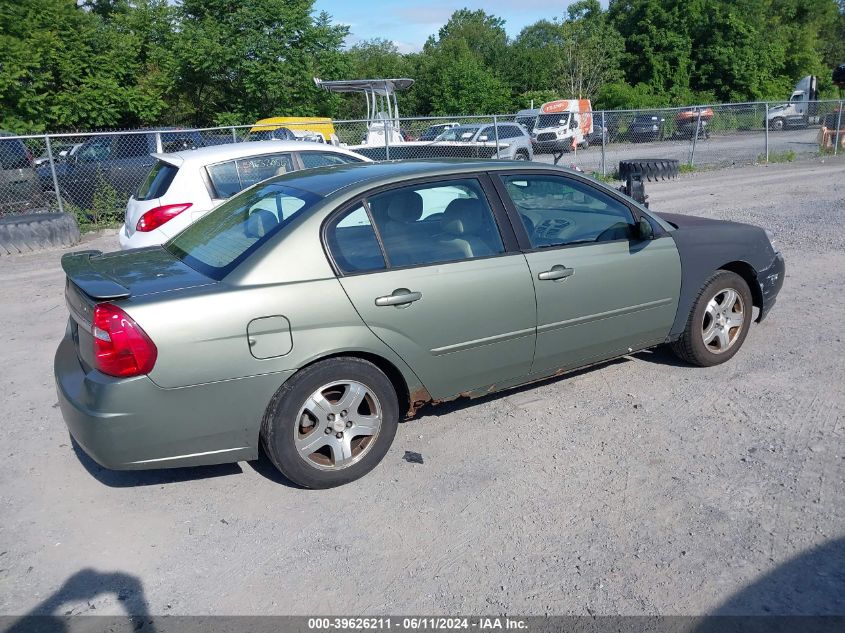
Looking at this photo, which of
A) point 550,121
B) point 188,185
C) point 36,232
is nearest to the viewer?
point 188,185

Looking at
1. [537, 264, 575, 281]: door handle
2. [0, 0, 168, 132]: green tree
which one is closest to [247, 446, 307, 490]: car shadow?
[537, 264, 575, 281]: door handle

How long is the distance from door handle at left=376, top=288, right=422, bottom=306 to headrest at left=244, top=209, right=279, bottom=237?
0.71m

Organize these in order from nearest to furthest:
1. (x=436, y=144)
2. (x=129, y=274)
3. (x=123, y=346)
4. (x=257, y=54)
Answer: (x=123, y=346) → (x=129, y=274) → (x=436, y=144) → (x=257, y=54)

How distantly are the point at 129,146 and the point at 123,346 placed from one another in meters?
13.0

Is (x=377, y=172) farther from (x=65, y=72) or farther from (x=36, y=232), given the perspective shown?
(x=65, y=72)

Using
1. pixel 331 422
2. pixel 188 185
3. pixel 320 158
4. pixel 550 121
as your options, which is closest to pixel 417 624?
pixel 331 422

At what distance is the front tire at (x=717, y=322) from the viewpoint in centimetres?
510

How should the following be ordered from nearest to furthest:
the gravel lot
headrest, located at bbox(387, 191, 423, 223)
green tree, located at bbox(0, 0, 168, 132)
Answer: the gravel lot
headrest, located at bbox(387, 191, 423, 223)
green tree, located at bbox(0, 0, 168, 132)

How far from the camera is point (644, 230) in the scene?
15.5 feet

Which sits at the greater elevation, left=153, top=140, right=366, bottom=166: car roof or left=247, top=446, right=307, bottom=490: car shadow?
left=153, top=140, right=366, bottom=166: car roof

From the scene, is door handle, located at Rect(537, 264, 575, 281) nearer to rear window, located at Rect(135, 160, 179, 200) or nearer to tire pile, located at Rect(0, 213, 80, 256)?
rear window, located at Rect(135, 160, 179, 200)

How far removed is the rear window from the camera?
7.93 m

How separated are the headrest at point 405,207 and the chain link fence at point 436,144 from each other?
6.71 meters

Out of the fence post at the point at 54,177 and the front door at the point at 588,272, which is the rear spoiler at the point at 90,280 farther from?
the fence post at the point at 54,177
